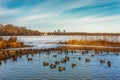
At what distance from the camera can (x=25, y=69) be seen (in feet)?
93.9

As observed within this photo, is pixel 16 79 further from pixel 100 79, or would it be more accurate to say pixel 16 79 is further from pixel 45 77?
pixel 100 79

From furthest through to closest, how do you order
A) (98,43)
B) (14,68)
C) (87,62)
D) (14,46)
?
(98,43), (14,46), (87,62), (14,68)

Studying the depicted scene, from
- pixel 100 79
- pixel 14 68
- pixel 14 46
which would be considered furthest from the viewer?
pixel 14 46

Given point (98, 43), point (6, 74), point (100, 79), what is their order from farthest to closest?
point (98, 43), point (6, 74), point (100, 79)

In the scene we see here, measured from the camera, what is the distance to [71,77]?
79.2 feet

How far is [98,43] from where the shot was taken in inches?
2682

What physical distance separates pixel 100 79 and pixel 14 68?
1122 cm

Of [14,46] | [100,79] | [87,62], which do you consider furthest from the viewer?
[14,46]

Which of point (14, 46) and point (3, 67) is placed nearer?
point (3, 67)

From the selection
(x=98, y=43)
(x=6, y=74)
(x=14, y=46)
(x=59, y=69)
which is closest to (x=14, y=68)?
(x=6, y=74)

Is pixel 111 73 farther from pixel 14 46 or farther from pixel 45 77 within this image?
pixel 14 46

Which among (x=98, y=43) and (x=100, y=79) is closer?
(x=100, y=79)

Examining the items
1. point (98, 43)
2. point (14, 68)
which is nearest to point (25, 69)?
point (14, 68)

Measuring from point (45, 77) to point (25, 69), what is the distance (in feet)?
Result: 17.1
